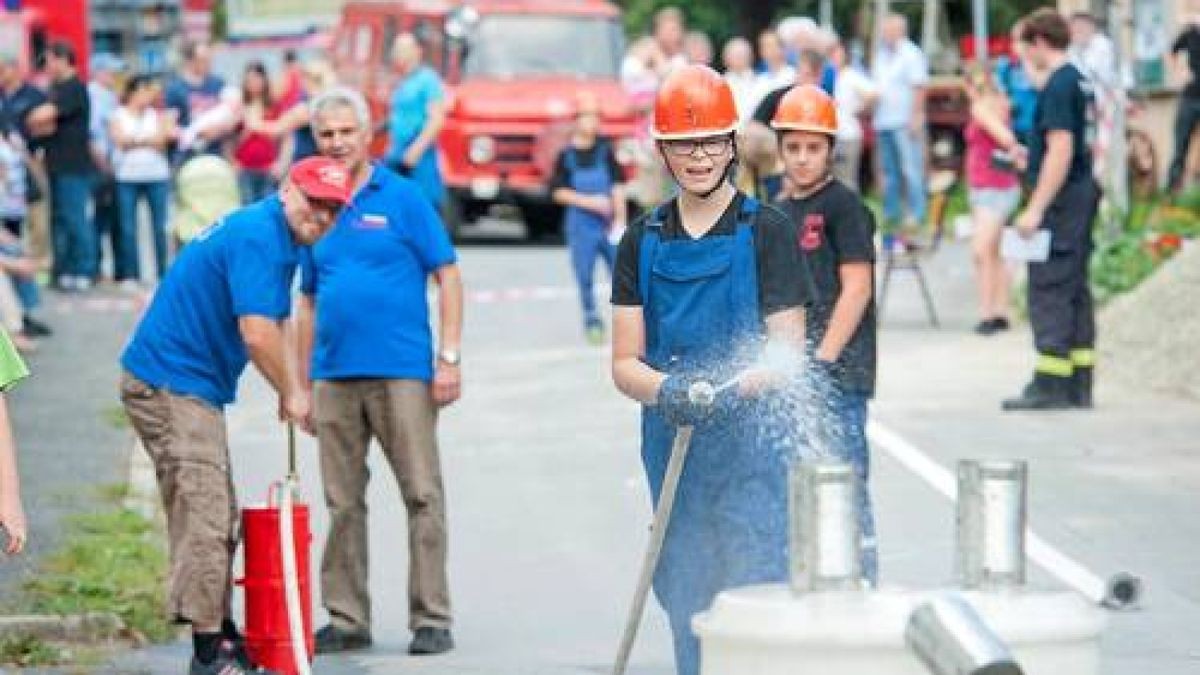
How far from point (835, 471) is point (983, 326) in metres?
16.4

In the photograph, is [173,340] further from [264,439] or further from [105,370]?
[105,370]

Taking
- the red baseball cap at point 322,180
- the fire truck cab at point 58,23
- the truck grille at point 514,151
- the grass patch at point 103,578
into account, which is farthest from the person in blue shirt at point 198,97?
the red baseball cap at point 322,180

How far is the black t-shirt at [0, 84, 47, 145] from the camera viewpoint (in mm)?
27156

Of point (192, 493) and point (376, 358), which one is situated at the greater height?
point (376, 358)

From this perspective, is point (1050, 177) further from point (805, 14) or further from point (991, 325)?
point (805, 14)

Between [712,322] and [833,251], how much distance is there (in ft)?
8.23

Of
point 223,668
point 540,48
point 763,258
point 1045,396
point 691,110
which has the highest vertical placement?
point 691,110

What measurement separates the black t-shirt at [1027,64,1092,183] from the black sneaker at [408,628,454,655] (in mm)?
6893

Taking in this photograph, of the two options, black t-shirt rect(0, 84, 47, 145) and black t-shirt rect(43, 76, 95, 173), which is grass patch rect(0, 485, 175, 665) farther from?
black t-shirt rect(43, 76, 95, 173)

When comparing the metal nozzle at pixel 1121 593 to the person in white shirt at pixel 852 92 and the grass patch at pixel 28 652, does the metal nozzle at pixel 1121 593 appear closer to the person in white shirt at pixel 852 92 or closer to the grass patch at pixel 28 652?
the grass patch at pixel 28 652

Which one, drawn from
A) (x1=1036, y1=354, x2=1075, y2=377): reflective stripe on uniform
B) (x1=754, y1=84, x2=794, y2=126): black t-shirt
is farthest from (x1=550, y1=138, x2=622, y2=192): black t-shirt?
(x1=754, y1=84, x2=794, y2=126): black t-shirt

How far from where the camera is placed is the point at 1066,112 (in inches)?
685

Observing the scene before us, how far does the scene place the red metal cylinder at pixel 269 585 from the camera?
34.9ft

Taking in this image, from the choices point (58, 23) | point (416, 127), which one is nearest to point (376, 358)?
point (416, 127)
